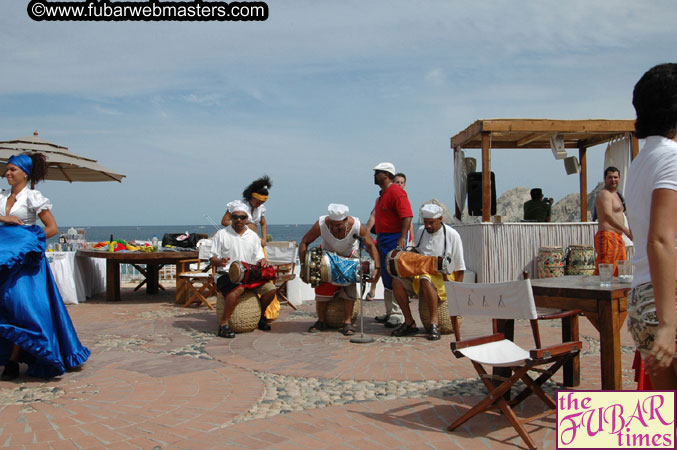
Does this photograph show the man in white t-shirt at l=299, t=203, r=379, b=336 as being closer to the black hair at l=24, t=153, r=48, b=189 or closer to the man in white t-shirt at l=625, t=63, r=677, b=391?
the black hair at l=24, t=153, r=48, b=189

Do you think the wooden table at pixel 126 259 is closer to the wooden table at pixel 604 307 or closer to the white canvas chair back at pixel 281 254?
the white canvas chair back at pixel 281 254

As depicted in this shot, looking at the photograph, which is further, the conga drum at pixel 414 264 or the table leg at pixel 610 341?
the conga drum at pixel 414 264

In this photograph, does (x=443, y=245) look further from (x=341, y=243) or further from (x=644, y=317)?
(x=644, y=317)

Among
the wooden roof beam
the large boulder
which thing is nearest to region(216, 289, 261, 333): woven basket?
the wooden roof beam

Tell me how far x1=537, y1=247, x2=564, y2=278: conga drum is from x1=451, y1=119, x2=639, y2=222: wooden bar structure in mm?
1196

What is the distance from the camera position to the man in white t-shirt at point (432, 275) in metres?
6.26

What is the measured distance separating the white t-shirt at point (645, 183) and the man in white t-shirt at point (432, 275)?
13.4 ft

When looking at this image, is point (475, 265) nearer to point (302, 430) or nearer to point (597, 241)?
point (597, 241)

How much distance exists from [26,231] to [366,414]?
Answer: 3.18 m

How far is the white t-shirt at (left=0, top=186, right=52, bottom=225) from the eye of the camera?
4801 millimetres

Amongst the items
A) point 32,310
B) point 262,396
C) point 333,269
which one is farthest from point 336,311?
point 32,310

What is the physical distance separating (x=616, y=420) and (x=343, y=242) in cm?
451

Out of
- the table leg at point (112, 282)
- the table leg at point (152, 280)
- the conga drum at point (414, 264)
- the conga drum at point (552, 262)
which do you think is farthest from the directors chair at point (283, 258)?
the conga drum at point (552, 262)

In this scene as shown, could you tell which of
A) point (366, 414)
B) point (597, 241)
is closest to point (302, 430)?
point (366, 414)
